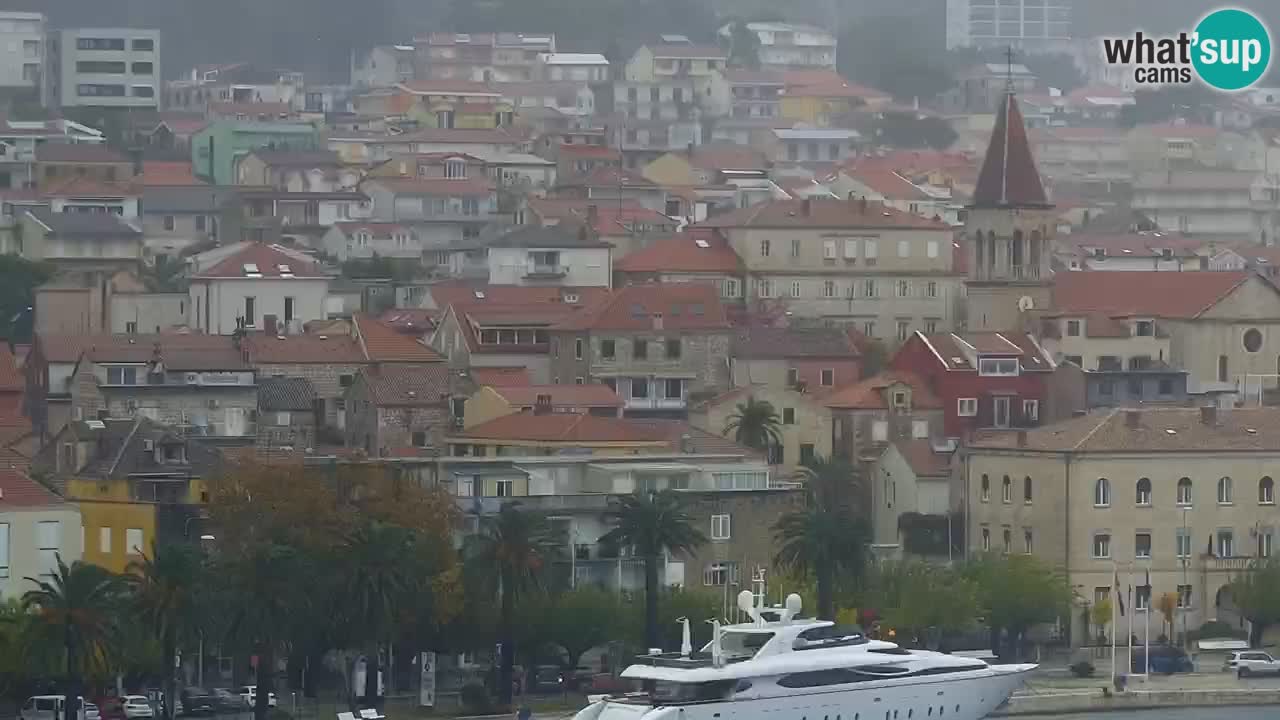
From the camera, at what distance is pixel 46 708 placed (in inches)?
2940

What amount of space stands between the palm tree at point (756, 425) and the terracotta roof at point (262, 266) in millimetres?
23405

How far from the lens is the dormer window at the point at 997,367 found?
10712 centimetres

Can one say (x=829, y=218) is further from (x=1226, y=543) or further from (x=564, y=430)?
(x=564, y=430)

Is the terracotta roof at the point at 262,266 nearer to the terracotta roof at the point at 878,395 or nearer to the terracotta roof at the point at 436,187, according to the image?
the terracotta roof at the point at 878,395

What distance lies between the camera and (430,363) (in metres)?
105

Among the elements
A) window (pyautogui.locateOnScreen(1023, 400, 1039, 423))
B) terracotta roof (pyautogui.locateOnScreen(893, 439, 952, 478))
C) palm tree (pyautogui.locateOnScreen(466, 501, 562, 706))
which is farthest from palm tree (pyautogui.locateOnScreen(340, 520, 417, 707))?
window (pyautogui.locateOnScreen(1023, 400, 1039, 423))

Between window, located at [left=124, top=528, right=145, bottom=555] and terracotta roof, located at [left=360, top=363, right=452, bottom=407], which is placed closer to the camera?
window, located at [left=124, top=528, right=145, bottom=555]

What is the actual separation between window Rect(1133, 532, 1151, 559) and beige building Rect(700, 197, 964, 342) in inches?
1223

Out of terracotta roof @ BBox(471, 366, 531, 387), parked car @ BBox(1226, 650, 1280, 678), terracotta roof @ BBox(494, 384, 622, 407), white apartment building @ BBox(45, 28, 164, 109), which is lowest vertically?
parked car @ BBox(1226, 650, 1280, 678)

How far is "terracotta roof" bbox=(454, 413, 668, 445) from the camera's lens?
93.6 m

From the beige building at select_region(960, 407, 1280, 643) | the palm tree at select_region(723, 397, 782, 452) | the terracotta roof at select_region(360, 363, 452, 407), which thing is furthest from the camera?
the palm tree at select_region(723, 397, 782, 452)

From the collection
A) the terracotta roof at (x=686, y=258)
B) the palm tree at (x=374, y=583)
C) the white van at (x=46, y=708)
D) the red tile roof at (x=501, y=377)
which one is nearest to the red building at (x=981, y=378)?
the red tile roof at (x=501, y=377)

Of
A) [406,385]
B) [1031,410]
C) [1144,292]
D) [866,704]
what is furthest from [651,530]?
[1144,292]

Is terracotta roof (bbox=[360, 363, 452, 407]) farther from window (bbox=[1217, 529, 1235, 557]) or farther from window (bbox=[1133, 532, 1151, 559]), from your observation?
window (bbox=[1217, 529, 1235, 557])
